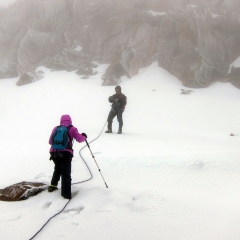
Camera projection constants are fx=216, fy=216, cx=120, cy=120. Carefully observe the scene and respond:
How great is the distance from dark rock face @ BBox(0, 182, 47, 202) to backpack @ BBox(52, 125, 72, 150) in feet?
3.89

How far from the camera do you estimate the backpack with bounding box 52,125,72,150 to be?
5.02 m

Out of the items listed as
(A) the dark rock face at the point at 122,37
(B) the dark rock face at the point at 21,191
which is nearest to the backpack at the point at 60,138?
(B) the dark rock face at the point at 21,191

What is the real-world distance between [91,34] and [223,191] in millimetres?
43835

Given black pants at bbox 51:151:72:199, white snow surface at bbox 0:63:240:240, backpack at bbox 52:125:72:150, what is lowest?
white snow surface at bbox 0:63:240:240

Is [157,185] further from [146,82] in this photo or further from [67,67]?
[67,67]

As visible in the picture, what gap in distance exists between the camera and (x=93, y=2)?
46438 millimetres

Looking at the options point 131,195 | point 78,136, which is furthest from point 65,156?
point 131,195

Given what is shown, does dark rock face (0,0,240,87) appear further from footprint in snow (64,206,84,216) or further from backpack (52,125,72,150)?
footprint in snow (64,206,84,216)

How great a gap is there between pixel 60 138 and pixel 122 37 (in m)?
39.5

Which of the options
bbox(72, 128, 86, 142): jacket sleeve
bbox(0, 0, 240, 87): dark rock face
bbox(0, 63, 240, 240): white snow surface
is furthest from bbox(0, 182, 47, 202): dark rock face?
bbox(0, 0, 240, 87): dark rock face

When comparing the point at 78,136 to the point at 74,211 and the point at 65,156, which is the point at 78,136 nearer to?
the point at 65,156

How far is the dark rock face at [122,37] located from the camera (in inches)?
1377

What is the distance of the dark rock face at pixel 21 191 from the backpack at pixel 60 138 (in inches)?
46.6

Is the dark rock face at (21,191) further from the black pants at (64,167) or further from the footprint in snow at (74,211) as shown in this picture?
the footprint in snow at (74,211)
